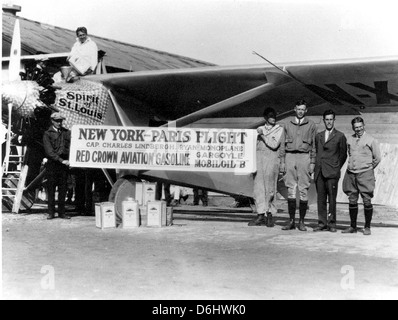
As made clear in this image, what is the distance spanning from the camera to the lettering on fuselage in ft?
28.9

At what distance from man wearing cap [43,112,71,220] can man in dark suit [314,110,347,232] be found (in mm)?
4321

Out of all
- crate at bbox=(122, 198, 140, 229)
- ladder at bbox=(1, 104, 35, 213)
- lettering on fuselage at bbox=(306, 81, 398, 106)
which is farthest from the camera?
ladder at bbox=(1, 104, 35, 213)

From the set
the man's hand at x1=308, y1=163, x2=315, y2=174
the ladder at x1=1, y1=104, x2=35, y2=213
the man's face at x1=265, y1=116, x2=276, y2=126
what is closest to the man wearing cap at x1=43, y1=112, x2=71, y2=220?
the ladder at x1=1, y1=104, x2=35, y2=213

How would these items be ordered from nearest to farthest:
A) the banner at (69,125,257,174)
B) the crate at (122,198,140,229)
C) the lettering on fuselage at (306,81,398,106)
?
the crate at (122,198,140,229) < the lettering on fuselage at (306,81,398,106) < the banner at (69,125,257,174)

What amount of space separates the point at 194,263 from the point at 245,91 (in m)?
5.48

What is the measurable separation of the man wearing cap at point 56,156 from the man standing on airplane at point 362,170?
4788 millimetres

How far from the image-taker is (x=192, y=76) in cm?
972

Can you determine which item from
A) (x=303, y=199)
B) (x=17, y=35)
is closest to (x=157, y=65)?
(x=17, y=35)

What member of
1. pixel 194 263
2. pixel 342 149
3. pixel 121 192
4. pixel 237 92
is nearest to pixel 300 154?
pixel 342 149

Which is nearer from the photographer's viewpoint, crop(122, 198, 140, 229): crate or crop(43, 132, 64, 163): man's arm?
crop(122, 198, 140, 229): crate

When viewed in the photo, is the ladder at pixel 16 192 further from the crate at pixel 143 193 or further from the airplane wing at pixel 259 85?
the crate at pixel 143 193

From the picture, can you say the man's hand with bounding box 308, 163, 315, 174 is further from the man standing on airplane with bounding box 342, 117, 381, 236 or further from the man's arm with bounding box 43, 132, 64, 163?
the man's arm with bounding box 43, 132, 64, 163

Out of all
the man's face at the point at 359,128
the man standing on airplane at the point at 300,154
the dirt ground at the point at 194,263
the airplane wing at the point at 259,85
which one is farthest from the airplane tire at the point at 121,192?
the man's face at the point at 359,128
